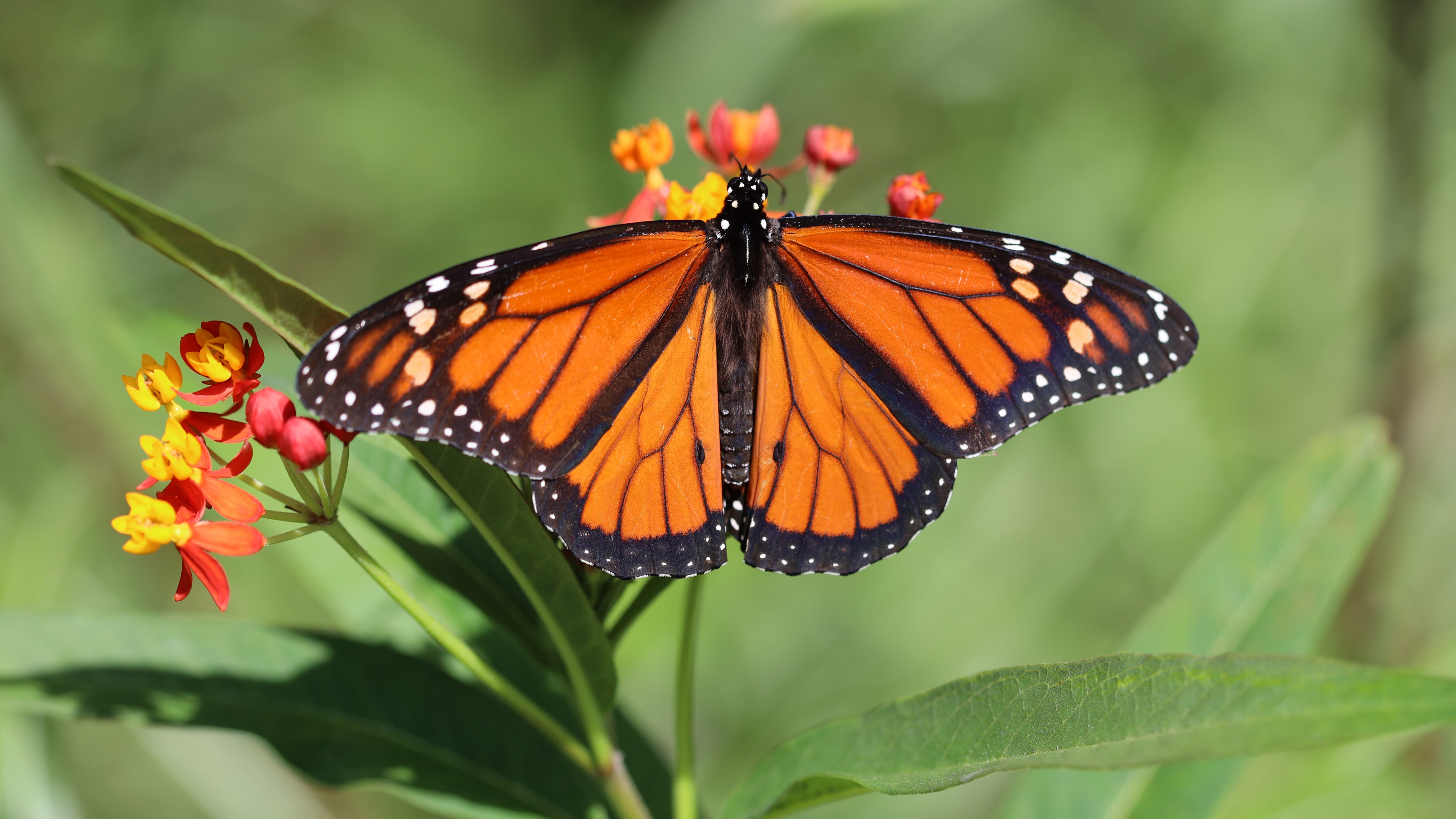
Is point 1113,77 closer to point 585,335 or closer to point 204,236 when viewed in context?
point 585,335

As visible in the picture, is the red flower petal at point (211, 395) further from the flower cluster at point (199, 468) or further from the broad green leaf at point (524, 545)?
the broad green leaf at point (524, 545)

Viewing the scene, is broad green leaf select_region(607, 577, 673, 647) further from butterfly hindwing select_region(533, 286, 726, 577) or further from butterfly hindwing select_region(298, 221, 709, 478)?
butterfly hindwing select_region(298, 221, 709, 478)

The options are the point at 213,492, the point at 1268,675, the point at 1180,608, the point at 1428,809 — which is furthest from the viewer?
the point at 1428,809

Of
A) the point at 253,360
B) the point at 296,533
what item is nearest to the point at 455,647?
the point at 296,533

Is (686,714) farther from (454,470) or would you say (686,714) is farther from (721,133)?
(721,133)

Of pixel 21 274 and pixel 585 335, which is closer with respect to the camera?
pixel 585 335

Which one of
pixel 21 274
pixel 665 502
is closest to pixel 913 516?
pixel 665 502
